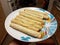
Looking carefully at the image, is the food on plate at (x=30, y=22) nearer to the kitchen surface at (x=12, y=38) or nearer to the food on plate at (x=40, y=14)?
the food on plate at (x=40, y=14)

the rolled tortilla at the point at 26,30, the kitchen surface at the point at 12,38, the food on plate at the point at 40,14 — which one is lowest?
the kitchen surface at the point at 12,38

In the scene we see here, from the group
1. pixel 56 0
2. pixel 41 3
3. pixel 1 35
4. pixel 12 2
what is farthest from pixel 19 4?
pixel 56 0

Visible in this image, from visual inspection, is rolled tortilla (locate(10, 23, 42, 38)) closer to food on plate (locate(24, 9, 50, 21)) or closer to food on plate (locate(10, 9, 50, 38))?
food on plate (locate(10, 9, 50, 38))

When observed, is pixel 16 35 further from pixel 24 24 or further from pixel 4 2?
pixel 4 2

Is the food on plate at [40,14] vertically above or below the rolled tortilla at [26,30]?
above

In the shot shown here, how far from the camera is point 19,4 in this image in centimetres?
87

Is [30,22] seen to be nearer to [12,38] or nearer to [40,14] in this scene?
[40,14]

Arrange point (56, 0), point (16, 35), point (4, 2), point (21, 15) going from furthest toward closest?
point (56, 0)
point (4, 2)
point (21, 15)
point (16, 35)

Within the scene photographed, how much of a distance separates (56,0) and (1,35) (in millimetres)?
596

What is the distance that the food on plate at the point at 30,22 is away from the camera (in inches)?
21.4

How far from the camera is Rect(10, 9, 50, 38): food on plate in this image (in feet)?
1.78

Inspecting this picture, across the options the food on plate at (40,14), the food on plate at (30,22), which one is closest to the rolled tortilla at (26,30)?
the food on plate at (30,22)

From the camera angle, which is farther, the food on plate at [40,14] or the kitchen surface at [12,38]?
the kitchen surface at [12,38]

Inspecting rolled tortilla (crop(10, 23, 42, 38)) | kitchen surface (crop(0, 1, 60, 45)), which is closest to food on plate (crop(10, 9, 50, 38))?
rolled tortilla (crop(10, 23, 42, 38))
